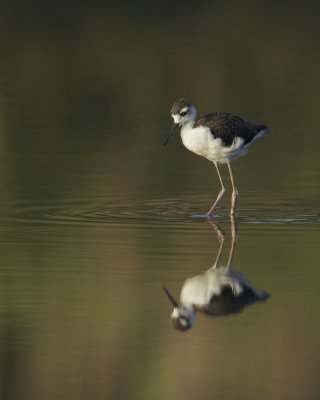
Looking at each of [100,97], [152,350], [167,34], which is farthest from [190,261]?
[167,34]

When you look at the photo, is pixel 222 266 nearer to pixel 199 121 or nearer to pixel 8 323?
pixel 8 323

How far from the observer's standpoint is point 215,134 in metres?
15.1

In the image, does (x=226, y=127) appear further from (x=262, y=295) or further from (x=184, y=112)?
(x=262, y=295)

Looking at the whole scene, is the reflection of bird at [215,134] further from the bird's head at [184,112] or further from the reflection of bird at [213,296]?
the reflection of bird at [213,296]

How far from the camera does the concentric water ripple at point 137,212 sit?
14.1m

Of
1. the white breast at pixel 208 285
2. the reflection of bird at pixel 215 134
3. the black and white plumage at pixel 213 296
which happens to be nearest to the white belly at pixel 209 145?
the reflection of bird at pixel 215 134

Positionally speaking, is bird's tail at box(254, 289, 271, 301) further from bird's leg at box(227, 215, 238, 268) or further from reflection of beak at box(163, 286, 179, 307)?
bird's leg at box(227, 215, 238, 268)

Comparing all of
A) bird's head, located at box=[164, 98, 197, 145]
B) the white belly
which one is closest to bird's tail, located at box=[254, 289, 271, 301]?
the white belly

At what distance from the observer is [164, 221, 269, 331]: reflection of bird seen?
1004 cm

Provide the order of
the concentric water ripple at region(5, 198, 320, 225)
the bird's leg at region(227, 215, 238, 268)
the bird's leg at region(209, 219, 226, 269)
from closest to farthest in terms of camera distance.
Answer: the bird's leg at region(209, 219, 226, 269), the bird's leg at region(227, 215, 238, 268), the concentric water ripple at region(5, 198, 320, 225)

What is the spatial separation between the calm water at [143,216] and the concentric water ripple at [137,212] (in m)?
0.03

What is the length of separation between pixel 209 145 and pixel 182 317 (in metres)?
5.44

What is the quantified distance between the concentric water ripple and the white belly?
49 centimetres

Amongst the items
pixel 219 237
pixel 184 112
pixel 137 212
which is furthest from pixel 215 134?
pixel 219 237
